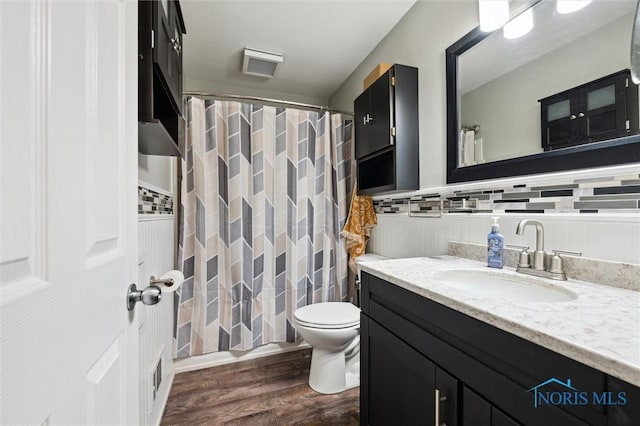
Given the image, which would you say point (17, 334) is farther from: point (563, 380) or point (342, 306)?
point (342, 306)

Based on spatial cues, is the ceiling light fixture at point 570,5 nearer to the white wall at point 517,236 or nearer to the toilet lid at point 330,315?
the white wall at point 517,236

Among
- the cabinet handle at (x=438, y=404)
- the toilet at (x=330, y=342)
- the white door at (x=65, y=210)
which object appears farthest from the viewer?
the toilet at (x=330, y=342)

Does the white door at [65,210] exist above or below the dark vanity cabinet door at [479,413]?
above

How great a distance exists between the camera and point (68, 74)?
41cm

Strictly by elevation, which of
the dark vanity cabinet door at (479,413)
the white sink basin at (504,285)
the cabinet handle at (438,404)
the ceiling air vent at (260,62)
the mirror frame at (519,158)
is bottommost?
the cabinet handle at (438,404)

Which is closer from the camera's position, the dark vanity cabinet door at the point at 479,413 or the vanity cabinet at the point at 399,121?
the dark vanity cabinet door at the point at 479,413

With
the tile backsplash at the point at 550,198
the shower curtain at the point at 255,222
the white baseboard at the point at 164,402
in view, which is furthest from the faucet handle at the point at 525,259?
the white baseboard at the point at 164,402

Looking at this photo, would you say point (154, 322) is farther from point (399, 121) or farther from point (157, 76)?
point (399, 121)

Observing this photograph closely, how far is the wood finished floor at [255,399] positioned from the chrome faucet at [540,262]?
1134 millimetres

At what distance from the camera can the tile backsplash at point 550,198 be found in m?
0.88

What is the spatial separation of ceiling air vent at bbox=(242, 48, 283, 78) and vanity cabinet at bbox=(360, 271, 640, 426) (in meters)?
1.87

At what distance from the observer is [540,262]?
1022 mm

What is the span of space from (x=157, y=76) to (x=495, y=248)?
1.42 m

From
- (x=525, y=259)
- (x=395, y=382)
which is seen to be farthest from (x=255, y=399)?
(x=525, y=259)
